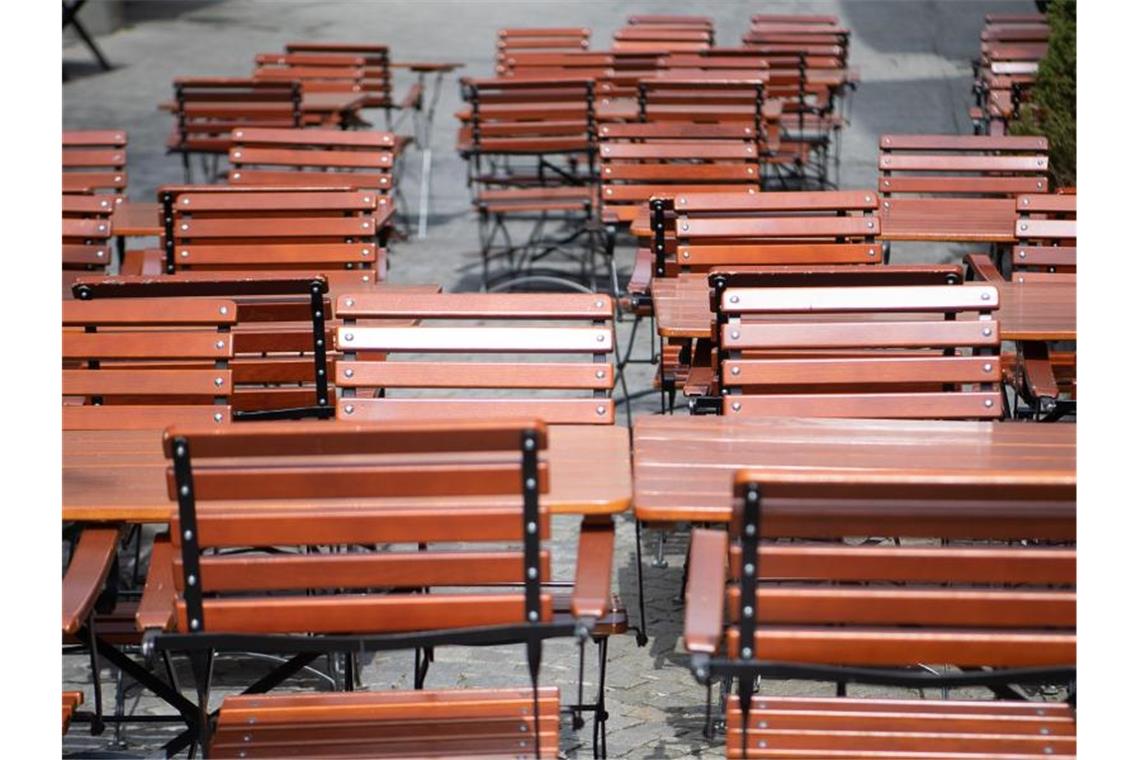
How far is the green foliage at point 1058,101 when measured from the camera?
28.0 ft

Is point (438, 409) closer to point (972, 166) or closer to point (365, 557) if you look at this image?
point (365, 557)

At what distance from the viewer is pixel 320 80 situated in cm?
1282

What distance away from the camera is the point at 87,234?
6.93m

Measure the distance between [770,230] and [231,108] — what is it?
5.51 metres

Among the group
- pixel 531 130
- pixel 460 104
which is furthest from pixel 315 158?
pixel 460 104

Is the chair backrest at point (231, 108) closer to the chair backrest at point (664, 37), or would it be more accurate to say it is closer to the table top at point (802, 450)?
the chair backrest at point (664, 37)

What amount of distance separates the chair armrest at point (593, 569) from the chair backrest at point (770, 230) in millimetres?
2594

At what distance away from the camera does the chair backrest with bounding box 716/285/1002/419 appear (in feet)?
14.7

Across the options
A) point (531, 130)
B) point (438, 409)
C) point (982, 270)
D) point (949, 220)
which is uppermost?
point (531, 130)

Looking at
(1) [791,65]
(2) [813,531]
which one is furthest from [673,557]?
(1) [791,65]

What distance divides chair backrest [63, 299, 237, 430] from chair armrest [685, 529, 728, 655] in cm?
173

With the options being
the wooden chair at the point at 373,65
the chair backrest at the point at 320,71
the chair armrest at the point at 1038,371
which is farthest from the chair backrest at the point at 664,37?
the chair armrest at the point at 1038,371
